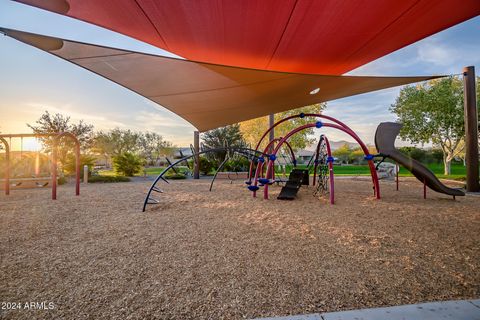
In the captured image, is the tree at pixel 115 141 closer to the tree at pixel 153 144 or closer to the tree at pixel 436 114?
the tree at pixel 153 144

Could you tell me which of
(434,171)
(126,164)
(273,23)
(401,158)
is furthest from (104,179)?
(434,171)

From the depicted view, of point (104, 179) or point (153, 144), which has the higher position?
point (153, 144)

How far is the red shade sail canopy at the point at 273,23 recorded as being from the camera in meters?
1.98

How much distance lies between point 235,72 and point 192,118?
2967 millimetres

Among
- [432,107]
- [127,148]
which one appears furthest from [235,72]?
[127,148]

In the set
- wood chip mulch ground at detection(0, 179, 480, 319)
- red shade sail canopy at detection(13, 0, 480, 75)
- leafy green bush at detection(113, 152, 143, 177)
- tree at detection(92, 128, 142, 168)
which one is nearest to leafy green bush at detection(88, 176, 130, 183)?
leafy green bush at detection(113, 152, 143, 177)

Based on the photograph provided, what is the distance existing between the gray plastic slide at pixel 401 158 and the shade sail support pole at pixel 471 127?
1.84m

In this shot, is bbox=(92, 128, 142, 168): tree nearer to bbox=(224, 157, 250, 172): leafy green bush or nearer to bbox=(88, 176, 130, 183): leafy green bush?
bbox=(88, 176, 130, 183): leafy green bush

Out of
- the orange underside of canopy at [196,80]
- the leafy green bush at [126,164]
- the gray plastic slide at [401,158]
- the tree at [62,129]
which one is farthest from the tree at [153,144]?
the gray plastic slide at [401,158]

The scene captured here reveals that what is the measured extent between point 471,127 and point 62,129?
20.2 metres

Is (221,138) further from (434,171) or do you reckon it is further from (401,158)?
(434,171)

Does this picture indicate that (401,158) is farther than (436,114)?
No

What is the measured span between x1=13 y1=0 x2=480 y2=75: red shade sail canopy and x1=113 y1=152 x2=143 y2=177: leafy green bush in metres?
10.1

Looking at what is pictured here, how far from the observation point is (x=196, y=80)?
127 inches
